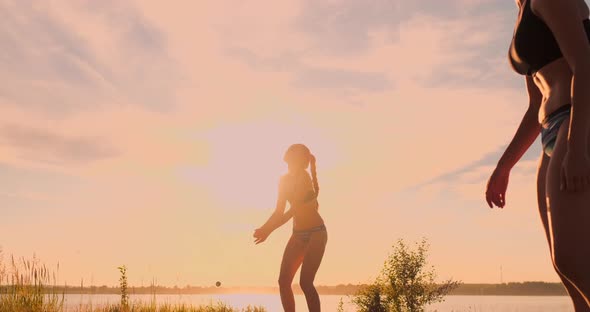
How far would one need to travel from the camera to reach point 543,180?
307 cm

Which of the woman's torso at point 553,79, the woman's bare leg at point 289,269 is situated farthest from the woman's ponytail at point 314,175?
the woman's torso at point 553,79

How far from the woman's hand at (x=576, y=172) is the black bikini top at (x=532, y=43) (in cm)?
59

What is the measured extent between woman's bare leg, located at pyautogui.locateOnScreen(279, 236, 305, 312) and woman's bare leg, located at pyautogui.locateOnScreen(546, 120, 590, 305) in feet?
18.3

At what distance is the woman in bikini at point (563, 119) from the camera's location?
2625 millimetres

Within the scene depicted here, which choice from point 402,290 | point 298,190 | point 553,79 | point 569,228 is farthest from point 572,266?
point 402,290

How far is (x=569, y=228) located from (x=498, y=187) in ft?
3.66

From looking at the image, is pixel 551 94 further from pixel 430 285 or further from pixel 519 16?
pixel 430 285

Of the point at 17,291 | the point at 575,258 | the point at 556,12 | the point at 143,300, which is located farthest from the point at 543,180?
the point at 143,300

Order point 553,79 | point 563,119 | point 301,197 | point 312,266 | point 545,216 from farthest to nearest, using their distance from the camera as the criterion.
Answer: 1. point 301,197
2. point 312,266
3. point 545,216
4. point 553,79
5. point 563,119

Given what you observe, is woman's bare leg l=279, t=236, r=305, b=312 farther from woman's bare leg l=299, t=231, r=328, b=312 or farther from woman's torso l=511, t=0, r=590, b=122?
woman's torso l=511, t=0, r=590, b=122

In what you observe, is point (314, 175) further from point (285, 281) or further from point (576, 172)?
point (576, 172)

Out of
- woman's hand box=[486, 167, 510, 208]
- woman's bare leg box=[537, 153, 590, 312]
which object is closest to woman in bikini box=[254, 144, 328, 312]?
woman's hand box=[486, 167, 510, 208]

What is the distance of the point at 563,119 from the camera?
2.86 meters

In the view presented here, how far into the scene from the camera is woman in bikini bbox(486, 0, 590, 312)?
262cm
